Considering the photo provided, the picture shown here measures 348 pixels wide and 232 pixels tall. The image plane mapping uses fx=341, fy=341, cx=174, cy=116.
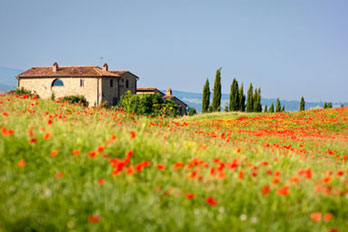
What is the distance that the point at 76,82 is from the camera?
55.7m

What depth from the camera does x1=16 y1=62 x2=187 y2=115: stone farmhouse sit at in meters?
55.2

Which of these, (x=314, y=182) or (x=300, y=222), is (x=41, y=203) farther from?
(x=314, y=182)

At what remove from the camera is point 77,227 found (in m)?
4.71

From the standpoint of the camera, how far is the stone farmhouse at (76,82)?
55.2 m

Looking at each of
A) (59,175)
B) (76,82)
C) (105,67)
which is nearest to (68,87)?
(76,82)

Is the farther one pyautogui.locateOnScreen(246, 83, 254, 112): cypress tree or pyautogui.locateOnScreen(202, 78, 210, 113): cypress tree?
pyautogui.locateOnScreen(246, 83, 254, 112): cypress tree

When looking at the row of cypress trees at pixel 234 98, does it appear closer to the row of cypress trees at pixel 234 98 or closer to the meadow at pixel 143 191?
the row of cypress trees at pixel 234 98

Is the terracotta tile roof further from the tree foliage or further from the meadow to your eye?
the meadow

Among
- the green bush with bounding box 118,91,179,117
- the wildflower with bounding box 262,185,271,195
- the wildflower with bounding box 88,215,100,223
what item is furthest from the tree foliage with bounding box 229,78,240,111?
the wildflower with bounding box 88,215,100,223

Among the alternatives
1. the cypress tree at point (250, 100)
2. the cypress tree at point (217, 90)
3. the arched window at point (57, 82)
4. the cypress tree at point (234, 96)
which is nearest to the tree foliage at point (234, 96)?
the cypress tree at point (234, 96)

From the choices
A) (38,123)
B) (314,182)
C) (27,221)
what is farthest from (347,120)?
(27,221)

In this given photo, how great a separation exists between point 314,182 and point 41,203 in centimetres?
465

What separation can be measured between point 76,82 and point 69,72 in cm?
226

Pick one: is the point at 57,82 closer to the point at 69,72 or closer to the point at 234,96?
the point at 69,72
